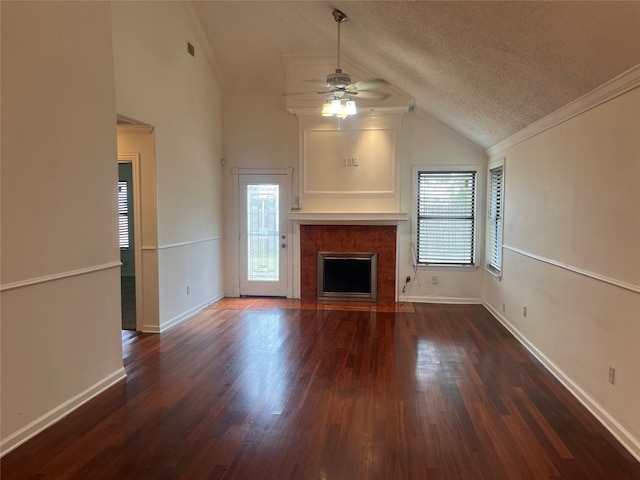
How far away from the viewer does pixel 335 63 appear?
610cm

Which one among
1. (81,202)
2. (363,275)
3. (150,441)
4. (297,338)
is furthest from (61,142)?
(363,275)

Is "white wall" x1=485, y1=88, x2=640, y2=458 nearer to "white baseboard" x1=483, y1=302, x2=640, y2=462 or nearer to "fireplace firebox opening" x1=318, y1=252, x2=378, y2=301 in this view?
"white baseboard" x1=483, y1=302, x2=640, y2=462

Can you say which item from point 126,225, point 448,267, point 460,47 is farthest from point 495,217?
point 126,225

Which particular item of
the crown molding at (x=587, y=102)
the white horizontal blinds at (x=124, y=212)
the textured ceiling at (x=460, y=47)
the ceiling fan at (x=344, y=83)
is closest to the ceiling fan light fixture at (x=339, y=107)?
the ceiling fan at (x=344, y=83)

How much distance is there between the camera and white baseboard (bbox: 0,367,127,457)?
2.51m

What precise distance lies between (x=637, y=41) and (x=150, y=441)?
11.7 ft

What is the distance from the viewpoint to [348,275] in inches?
259

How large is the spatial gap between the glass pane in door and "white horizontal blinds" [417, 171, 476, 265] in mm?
2269

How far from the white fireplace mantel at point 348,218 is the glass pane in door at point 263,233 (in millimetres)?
440

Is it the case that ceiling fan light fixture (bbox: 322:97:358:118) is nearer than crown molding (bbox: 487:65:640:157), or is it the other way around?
crown molding (bbox: 487:65:640:157)

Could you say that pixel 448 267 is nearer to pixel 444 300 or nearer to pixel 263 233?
pixel 444 300

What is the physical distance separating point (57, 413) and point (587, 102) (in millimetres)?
4341

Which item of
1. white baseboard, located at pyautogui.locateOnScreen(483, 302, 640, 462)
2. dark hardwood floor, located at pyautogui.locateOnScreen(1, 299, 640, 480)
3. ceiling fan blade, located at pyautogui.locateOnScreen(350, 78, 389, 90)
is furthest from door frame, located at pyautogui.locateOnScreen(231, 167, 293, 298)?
white baseboard, located at pyautogui.locateOnScreen(483, 302, 640, 462)

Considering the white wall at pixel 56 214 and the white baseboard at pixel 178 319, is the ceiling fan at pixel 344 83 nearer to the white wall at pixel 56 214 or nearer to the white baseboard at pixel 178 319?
the white wall at pixel 56 214
